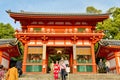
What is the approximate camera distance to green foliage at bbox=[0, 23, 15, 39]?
5091 cm

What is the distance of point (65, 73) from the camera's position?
17.5m

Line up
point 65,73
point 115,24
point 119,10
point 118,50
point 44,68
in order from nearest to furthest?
point 65,73
point 44,68
point 118,50
point 115,24
point 119,10

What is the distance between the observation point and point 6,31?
169ft

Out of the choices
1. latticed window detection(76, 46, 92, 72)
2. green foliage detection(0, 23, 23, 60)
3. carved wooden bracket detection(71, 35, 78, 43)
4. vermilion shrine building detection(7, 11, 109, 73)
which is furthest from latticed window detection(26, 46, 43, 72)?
green foliage detection(0, 23, 23, 60)

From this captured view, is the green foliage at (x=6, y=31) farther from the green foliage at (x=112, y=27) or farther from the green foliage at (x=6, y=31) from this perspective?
the green foliage at (x=112, y=27)

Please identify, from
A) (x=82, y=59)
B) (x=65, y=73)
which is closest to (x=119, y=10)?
(x=82, y=59)

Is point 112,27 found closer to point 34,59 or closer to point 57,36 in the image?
point 57,36

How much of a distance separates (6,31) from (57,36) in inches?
1003

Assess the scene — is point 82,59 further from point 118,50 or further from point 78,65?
point 118,50

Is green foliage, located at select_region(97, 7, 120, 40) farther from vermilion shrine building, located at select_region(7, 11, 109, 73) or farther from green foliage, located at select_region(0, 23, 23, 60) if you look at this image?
green foliage, located at select_region(0, 23, 23, 60)

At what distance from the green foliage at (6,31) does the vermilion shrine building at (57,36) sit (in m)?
21.7

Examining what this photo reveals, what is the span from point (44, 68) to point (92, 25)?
27.8 feet

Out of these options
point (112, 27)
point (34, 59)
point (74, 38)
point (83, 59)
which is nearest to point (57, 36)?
point (74, 38)

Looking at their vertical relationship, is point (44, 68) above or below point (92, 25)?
below
